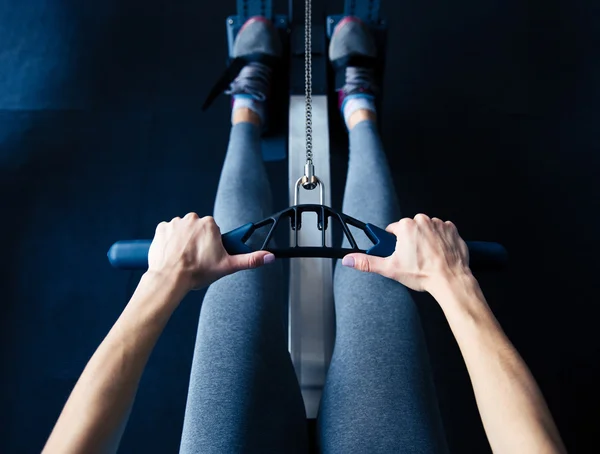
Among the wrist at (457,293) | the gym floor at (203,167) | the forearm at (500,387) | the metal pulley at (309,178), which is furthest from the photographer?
the gym floor at (203,167)

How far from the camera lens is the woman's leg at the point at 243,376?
0.68 m

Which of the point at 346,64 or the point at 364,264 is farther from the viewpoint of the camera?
the point at 346,64

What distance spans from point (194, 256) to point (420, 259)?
35cm

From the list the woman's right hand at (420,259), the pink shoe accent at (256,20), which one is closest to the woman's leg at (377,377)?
the woman's right hand at (420,259)

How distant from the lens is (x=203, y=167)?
1624mm

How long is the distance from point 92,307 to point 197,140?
2.19ft

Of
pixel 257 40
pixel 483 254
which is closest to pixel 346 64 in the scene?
pixel 257 40

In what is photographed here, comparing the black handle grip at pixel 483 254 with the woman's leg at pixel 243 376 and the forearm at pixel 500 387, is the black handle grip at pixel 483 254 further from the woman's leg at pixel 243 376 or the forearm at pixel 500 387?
the woman's leg at pixel 243 376

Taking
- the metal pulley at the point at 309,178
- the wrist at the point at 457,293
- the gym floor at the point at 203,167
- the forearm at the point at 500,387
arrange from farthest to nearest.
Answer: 1. the gym floor at the point at 203,167
2. the metal pulley at the point at 309,178
3. the wrist at the point at 457,293
4. the forearm at the point at 500,387

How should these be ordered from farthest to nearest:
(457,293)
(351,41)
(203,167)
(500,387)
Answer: (203,167)
(351,41)
(457,293)
(500,387)

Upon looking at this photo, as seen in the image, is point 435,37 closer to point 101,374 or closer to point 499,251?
point 499,251

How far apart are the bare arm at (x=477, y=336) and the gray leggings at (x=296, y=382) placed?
118 mm

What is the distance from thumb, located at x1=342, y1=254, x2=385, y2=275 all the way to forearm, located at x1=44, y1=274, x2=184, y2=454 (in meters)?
0.27

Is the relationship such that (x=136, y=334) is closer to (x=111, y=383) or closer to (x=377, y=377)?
(x=111, y=383)
